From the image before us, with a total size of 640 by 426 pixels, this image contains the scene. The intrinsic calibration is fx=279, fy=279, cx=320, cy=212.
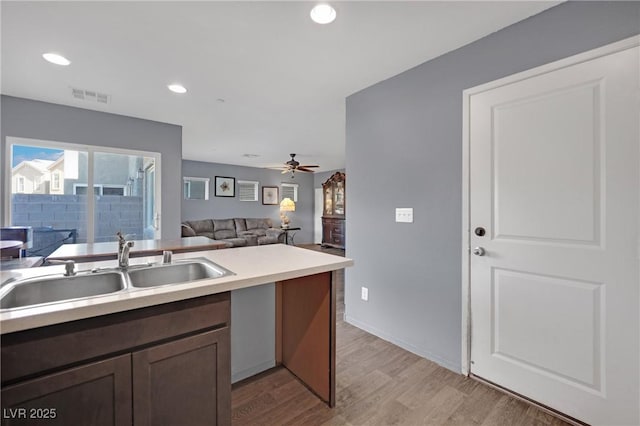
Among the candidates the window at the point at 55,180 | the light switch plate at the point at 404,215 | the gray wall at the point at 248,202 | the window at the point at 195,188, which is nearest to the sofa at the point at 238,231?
the gray wall at the point at 248,202

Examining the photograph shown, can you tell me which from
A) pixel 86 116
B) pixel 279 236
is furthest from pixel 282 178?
pixel 86 116

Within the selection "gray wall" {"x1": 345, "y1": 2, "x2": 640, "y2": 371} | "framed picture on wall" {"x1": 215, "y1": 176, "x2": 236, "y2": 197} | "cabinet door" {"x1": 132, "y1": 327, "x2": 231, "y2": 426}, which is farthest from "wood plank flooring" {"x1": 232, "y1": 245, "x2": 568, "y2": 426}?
"framed picture on wall" {"x1": 215, "y1": 176, "x2": 236, "y2": 197}

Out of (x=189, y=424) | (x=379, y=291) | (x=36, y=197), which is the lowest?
(x=189, y=424)

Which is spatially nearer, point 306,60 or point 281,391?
point 281,391

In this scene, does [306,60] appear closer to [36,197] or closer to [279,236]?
[36,197]

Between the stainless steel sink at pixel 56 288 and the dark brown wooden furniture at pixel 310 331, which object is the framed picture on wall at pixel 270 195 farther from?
the stainless steel sink at pixel 56 288

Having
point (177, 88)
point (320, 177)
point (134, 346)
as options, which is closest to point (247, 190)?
point (320, 177)

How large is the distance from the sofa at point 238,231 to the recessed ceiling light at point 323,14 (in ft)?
18.2

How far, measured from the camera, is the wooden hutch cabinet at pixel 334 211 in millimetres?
8125

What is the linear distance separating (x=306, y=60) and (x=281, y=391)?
2415 mm

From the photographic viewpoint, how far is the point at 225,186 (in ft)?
25.5

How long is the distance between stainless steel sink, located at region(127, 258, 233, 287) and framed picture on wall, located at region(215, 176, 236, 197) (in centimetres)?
641

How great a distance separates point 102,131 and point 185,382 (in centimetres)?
367

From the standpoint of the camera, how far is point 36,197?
327 centimetres
